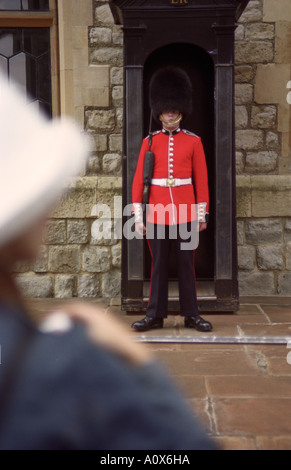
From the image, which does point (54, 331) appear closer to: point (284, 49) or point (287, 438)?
point (287, 438)

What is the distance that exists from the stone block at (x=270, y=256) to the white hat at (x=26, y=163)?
182 inches

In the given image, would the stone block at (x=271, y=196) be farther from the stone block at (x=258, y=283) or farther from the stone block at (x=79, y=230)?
the stone block at (x=79, y=230)

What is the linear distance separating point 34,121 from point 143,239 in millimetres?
3928

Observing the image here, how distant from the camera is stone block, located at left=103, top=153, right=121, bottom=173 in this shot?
5.20m

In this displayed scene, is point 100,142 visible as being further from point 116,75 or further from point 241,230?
point 241,230

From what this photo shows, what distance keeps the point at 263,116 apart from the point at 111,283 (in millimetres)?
1918

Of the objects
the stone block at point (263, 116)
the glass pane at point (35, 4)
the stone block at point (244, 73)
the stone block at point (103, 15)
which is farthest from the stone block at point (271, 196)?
the glass pane at point (35, 4)

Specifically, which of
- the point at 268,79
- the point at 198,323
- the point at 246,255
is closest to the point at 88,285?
the point at 246,255

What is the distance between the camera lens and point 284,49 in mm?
5086

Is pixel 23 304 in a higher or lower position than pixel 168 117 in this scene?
lower

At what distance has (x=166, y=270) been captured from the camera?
3.95 m

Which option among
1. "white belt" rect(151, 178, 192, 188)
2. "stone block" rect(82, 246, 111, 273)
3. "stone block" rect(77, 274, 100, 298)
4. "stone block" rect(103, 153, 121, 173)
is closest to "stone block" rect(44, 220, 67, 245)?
"stone block" rect(82, 246, 111, 273)
